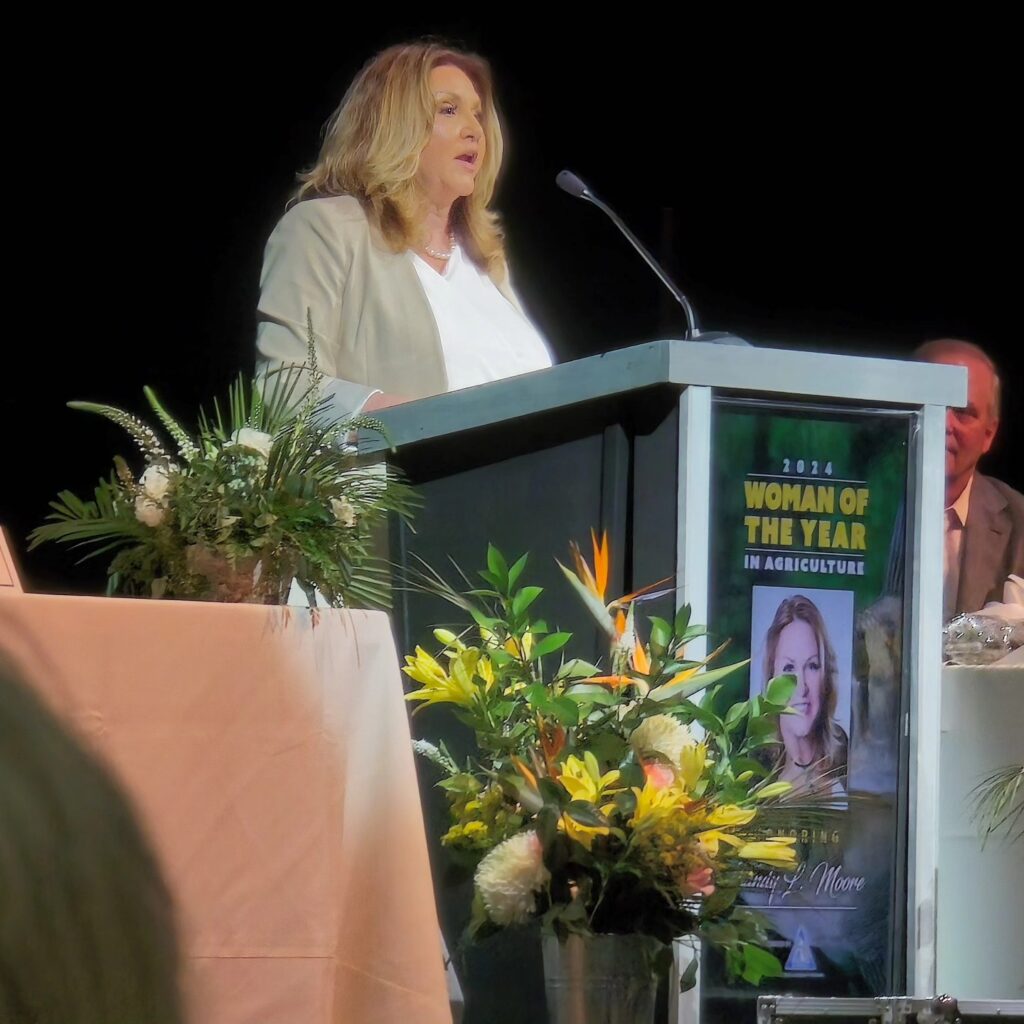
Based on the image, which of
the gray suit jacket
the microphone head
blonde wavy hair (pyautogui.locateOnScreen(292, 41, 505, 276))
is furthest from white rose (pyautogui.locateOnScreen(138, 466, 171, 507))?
the gray suit jacket

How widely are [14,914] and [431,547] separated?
872 millimetres

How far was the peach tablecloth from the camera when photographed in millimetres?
1588

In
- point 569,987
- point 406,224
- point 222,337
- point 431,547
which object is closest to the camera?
point 569,987

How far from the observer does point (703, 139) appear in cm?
448

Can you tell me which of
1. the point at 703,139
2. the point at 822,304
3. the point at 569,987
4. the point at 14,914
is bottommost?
the point at 569,987

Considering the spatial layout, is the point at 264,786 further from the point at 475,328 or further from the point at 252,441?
the point at 475,328

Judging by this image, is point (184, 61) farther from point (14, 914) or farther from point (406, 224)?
point (14, 914)

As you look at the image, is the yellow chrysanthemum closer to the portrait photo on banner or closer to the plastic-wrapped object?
the portrait photo on banner

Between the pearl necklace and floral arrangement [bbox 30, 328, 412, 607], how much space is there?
1.52 metres

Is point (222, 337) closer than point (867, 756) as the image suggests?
No

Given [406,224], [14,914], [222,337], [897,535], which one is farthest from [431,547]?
[222,337]

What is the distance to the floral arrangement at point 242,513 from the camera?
70.0 inches

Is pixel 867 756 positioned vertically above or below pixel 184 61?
below

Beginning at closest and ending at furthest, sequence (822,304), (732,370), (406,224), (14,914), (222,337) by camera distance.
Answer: (14,914) < (732,370) < (406,224) < (222,337) < (822,304)
